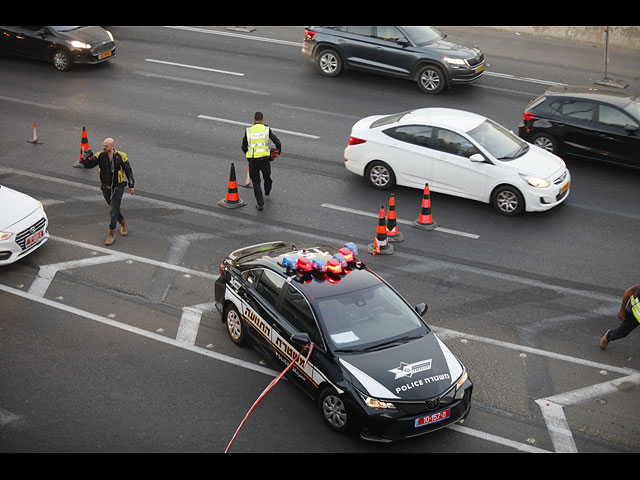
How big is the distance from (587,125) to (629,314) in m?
6.98

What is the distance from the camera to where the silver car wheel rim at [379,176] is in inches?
571

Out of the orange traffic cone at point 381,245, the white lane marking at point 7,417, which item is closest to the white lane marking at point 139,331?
the white lane marking at point 7,417

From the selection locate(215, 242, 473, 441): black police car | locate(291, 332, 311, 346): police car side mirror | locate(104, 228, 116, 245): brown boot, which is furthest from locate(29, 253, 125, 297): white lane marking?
locate(291, 332, 311, 346): police car side mirror

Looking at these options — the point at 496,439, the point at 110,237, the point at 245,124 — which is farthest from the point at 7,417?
the point at 245,124

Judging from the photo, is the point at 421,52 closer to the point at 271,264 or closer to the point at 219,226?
the point at 219,226

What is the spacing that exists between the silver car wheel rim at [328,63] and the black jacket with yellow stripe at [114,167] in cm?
952

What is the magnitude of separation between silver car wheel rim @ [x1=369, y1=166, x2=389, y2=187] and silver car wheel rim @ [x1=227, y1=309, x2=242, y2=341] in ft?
18.8

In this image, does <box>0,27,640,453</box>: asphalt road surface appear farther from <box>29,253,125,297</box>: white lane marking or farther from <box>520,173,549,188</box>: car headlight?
<box>520,173,549,188</box>: car headlight

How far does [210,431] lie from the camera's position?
815cm

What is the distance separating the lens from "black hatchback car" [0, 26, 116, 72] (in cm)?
2056

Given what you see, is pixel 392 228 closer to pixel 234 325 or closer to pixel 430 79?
pixel 234 325

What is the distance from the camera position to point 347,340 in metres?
8.33

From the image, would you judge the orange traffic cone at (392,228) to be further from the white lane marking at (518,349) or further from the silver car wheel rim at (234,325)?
the silver car wheel rim at (234,325)
